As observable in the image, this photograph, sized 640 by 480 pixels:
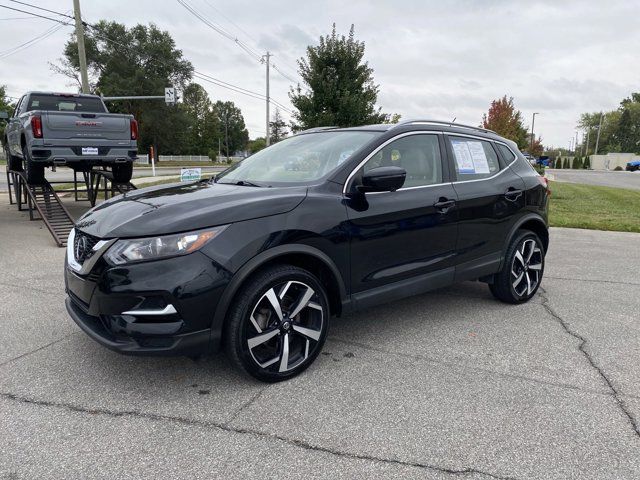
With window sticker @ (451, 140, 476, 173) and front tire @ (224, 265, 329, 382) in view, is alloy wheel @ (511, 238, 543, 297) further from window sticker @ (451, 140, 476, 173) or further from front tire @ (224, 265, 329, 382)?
front tire @ (224, 265, 329, 382)

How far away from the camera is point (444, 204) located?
12.7 feet

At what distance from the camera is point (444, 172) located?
4.04 metres

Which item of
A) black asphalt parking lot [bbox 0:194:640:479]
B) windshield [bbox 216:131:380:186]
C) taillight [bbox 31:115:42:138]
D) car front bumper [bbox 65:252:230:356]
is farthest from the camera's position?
taillight [bbox 31:115:42:138]

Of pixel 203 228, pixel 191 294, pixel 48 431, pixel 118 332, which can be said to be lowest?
pixel 48 431

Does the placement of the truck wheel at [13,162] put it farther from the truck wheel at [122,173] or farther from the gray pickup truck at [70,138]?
the truck wheel at [122,173]

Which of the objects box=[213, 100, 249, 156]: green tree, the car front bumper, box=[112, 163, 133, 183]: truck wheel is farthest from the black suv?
box=[213, 100, 249, 156]: green tree

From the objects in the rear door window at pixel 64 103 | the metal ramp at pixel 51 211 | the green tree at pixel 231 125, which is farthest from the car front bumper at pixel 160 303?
the green tree at pixel 231 125

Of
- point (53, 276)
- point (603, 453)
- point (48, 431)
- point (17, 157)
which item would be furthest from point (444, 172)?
point (17, 157)

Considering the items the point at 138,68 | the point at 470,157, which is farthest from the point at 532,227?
the point at 138,68

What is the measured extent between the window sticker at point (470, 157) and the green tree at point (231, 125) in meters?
107

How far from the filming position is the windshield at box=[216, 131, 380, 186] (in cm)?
361

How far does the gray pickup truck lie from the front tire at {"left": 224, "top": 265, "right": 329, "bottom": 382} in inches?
277

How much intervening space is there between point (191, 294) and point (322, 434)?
104 centimetres

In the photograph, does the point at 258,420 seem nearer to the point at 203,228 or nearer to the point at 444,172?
the point at 203,228
